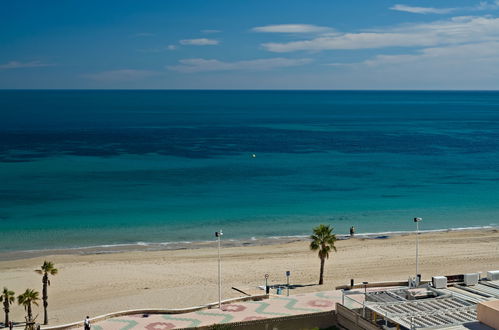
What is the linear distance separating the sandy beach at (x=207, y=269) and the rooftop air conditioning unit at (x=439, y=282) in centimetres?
952

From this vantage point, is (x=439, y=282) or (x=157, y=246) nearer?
(x=439, y=282)

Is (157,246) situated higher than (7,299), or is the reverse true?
(157,246)

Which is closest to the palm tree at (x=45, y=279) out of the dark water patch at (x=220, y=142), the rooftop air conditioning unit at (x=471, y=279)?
the rooftop air conditioning unit at (x=471, y=279)

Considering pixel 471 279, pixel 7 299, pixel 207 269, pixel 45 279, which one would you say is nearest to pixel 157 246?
pixel 207 269

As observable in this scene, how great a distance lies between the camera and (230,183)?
220 feet

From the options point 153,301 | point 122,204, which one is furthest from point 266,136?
point 153,301

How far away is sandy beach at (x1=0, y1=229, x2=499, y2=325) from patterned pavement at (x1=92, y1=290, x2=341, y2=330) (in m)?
3.99

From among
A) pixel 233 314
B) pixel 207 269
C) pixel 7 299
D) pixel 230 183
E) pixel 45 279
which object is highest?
pixel 230 183

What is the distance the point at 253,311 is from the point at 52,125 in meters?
117

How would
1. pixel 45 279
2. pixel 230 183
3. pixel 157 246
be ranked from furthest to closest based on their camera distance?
pixel 230 183 < pixel 157 246 < pixel 45 279

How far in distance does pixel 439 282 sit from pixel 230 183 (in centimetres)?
4495

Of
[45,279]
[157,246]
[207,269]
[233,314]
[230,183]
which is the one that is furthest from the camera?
[230,183]

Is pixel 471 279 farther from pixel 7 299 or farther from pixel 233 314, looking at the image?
pixel 7 299

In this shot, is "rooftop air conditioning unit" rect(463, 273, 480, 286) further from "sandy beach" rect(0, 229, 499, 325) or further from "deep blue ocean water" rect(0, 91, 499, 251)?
"deep blue ocean water" rect(0, 91, 499, 251)
